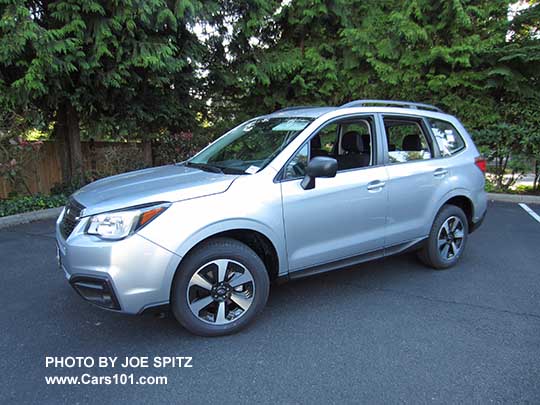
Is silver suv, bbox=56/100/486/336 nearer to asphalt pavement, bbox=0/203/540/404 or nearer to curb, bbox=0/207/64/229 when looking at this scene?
asphalt pavement, bbox=0/203/540/404

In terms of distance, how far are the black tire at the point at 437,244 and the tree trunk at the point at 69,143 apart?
283 inches

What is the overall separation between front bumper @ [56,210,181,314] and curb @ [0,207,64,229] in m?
4.48

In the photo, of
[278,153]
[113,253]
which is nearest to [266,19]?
[278,153]

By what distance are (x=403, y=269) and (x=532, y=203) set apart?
5.22m

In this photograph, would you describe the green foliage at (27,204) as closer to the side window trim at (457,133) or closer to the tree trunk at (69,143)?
the tree trunk at (69,143)

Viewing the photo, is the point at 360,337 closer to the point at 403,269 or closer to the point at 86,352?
the point at 403,269

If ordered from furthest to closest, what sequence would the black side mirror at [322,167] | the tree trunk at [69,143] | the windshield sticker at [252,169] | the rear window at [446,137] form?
the tree trunk at [69,143], the rear window at [446,137], the windshield sticker at [252,169], the black side mirror at [322,167]

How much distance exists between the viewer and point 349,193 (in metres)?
3.26

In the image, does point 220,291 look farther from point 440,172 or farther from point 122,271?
point 440,172

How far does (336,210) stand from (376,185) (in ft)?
1.68

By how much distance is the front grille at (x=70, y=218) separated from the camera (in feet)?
8.94

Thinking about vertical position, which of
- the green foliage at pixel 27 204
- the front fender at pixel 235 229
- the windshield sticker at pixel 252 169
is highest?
the windshield sticker at pixel 252 169

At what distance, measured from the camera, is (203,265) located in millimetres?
2674

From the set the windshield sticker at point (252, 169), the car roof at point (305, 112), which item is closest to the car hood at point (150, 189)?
the windshield sticker at point (252, 169)
